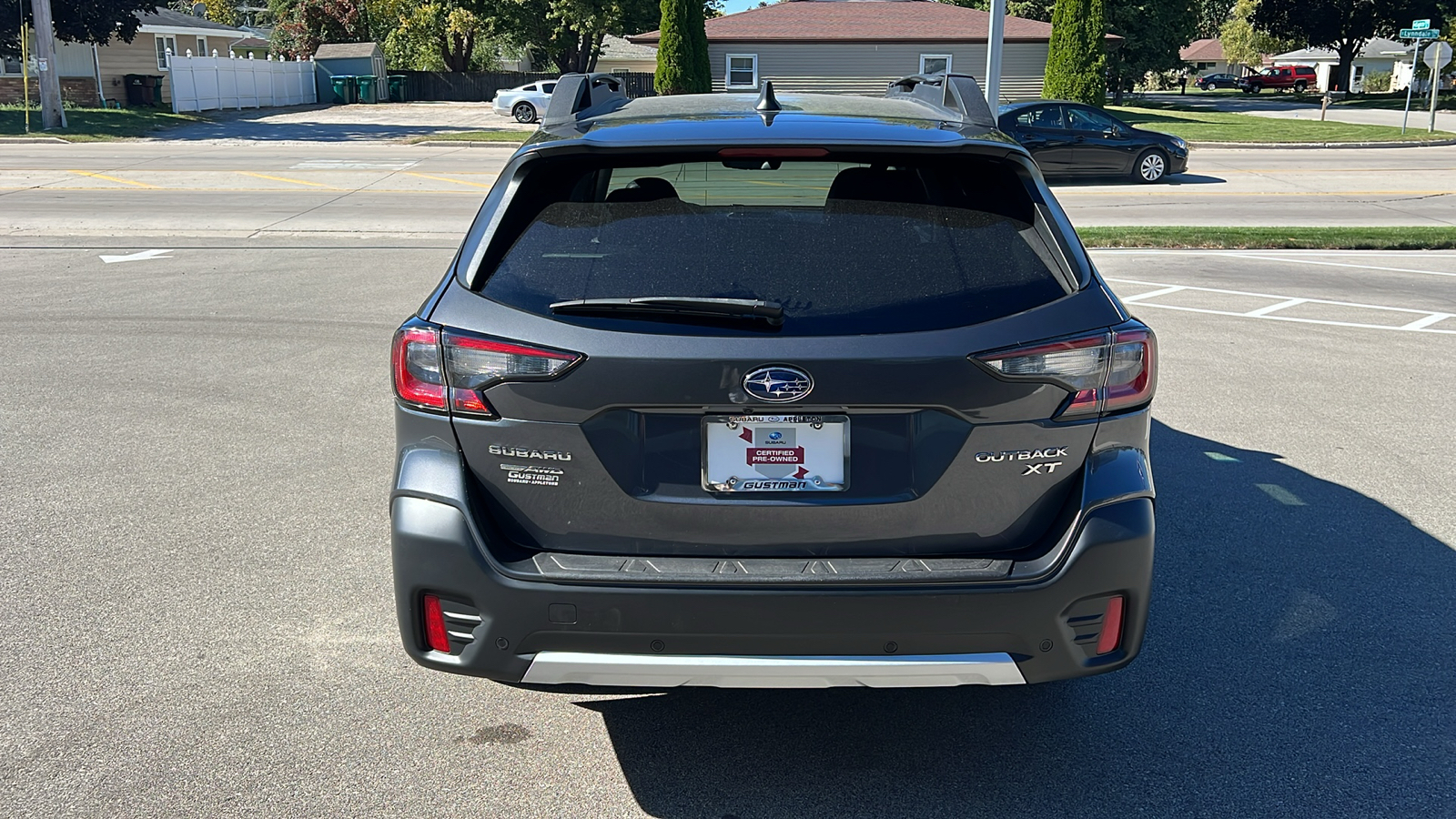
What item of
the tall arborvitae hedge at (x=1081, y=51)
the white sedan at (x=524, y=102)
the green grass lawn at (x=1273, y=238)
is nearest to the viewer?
the green grass lawn at (x=1273, y=238)

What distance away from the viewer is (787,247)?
306cm

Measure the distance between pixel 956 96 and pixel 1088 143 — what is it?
66.8 ft

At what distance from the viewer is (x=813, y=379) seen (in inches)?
113

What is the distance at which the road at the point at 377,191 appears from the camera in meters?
16.8

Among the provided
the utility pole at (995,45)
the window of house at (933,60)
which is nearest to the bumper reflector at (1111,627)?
the utility pole at (995,45)

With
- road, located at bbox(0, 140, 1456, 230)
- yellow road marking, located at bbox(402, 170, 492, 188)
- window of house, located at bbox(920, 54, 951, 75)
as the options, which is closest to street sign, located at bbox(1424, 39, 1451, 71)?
road, located at bbox(0, 140, 1456, 230)

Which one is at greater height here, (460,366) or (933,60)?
(933,60)

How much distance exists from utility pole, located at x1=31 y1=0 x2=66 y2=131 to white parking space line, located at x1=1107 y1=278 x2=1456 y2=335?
31.9m

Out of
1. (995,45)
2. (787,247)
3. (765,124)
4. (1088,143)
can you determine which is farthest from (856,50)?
(787,247)

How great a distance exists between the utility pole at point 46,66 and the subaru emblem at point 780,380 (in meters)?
36.2

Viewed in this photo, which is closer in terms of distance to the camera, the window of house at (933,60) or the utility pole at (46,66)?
the utility pole at (46,66)

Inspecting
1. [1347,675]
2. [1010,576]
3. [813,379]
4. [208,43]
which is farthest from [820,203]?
[208,43]

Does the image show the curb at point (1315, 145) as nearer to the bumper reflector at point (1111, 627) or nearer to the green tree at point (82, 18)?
the bumper reflector at point (1111, 627)

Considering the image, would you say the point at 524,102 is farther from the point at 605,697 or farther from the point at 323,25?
the point at 605,697
